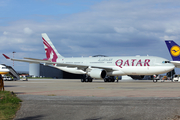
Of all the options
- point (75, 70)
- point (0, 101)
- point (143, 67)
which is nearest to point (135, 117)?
point (0, 101)

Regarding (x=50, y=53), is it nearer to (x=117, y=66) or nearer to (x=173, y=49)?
(x=117, y=66)

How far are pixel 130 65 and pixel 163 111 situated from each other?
28.0 metres

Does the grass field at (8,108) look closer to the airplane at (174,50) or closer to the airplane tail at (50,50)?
the airplane at (174,50)

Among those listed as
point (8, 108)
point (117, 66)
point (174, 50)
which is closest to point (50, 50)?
point (117, 66)

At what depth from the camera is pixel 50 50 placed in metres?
47.5

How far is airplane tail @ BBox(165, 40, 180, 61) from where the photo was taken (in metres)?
37.2

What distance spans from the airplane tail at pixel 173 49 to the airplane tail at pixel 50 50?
65.0ft

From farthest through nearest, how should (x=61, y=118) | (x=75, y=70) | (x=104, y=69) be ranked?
(x=75, y=70), (x=104, y=69), (x=61, y=118)

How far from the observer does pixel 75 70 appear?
4375cm

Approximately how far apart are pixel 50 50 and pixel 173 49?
22167mm

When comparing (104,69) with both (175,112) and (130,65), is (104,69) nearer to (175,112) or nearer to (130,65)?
(130,65)

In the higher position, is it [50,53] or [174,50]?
[50,53]

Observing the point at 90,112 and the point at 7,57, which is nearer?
the point at 90,112

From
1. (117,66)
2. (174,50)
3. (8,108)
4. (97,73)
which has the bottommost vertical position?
(8,108)
